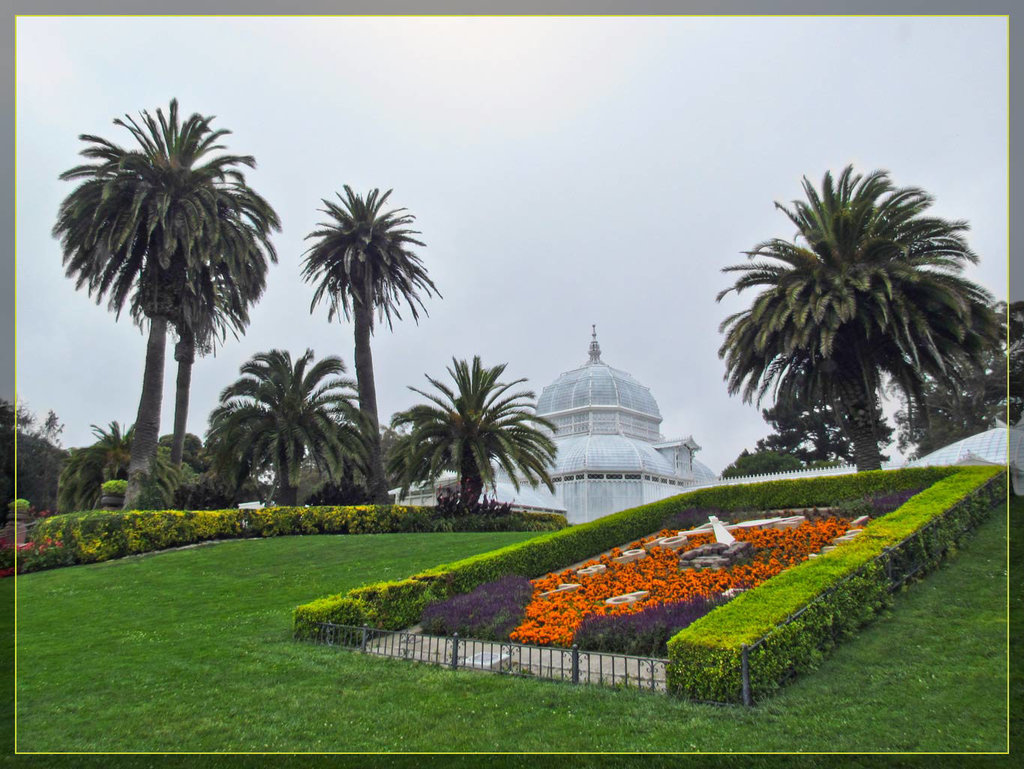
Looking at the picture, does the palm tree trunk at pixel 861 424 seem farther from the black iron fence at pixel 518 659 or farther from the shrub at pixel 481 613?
the black iron fence at pixel 518 659

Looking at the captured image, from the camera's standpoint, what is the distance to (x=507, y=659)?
32.2 feet

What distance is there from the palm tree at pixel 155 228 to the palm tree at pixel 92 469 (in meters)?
7.93

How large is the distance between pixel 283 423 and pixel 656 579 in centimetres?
1704

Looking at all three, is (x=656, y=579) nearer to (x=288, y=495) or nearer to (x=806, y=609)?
(x=806, y=609)

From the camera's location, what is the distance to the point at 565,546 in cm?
1756

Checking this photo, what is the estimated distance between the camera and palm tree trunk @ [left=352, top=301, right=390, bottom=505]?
28.9 meters

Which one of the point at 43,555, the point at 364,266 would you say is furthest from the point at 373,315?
the point at 43,555

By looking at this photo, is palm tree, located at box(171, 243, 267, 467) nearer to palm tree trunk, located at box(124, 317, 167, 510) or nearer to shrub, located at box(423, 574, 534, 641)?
palm tree trunk, located at box(124, 317, 167, 510)

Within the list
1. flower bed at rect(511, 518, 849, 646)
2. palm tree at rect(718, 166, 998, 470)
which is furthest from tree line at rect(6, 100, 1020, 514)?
flower bed at rect(511, 518, 849, 646)

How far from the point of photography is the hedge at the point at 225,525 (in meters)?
20.4

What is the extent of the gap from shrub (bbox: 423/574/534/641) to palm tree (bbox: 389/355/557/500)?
1203cm

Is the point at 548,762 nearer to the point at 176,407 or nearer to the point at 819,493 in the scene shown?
the point at 819,493

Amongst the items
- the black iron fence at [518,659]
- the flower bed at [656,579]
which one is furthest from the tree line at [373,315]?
the black iron fence at [518,659]

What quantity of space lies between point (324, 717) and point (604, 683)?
3144 millimetres
